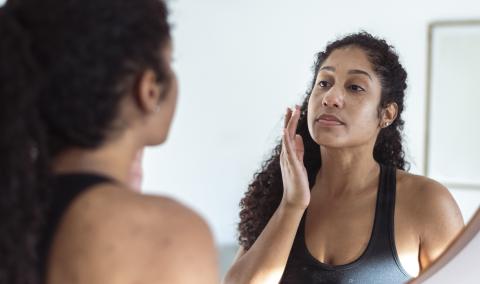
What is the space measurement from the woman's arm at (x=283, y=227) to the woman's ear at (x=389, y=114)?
0.26 feet

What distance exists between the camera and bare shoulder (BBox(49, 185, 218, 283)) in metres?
0.34

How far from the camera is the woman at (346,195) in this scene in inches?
20.7

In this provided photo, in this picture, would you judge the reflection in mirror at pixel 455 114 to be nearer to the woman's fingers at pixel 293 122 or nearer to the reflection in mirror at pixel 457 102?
the reflection in mirror at pixel 457 102

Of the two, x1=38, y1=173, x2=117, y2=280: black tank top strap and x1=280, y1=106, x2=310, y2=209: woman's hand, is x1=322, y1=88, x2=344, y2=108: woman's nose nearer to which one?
x1=280, y1=106, x2=310, y2=209: woman's hand

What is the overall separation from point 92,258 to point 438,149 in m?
0.34

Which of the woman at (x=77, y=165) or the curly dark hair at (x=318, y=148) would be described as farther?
the curly dark hair at (x=318, y=148)

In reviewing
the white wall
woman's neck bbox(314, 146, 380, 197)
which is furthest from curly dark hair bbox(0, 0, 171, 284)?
woman's neck bbox(314, 146, 380, 197)

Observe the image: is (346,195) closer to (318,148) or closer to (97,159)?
(318,148)

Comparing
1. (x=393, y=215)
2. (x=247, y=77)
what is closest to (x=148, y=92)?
(x=247, y=77)

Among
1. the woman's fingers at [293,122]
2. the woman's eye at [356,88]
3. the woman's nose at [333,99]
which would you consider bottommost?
the woman's fingers at [293,122]

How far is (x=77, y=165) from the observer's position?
359 millimetres

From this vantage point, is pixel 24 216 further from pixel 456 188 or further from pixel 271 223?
pixel 456 188

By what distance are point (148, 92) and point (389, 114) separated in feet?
0.85

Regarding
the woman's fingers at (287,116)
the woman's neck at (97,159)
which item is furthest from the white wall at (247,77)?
the woman's neck at (97,159)
